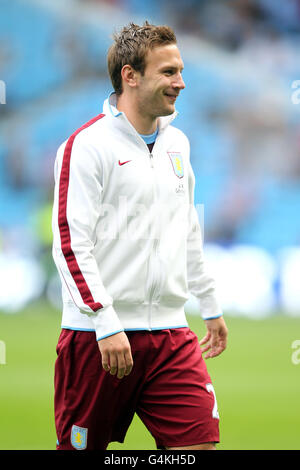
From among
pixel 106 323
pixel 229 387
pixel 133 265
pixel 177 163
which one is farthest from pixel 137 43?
pixel 229 387

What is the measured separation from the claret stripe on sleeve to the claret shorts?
23 cm

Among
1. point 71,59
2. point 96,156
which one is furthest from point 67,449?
point 71,59

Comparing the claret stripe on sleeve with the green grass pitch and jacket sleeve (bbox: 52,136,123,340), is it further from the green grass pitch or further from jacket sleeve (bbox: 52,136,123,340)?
the green grass pitch

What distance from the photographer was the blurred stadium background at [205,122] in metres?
13.5

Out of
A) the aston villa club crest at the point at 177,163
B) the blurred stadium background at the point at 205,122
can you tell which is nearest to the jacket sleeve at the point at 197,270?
the aston villa club crest at the point at 177,163

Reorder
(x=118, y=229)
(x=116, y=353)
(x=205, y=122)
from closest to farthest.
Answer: (x=116, y=353), (x=118, y=229), (x=205, y=122)

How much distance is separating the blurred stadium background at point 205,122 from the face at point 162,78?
392 inches

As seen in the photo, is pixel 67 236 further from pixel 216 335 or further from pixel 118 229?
pixel 216 335

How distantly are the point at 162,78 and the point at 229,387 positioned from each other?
4.32 m

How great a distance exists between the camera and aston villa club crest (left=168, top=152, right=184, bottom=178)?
2.77 m

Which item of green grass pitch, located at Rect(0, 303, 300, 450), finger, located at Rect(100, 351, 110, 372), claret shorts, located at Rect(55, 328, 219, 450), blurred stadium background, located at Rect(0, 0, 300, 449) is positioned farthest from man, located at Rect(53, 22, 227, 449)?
blurred stadium background, located at Rect(0, 0, 300, 449)

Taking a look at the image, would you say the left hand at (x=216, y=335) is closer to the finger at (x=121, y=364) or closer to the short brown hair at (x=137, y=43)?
the finger at (x=121, y=364)

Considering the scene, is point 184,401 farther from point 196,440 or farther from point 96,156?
point 96,156

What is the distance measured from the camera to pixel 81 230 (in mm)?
2492
